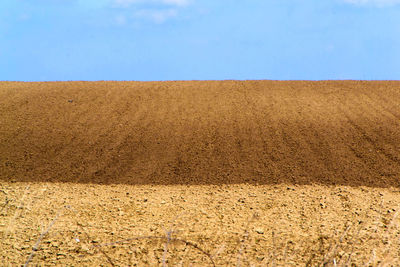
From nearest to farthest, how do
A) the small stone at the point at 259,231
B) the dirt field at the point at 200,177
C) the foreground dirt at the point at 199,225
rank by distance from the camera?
the foreground dirt at the point at 199,225, the dirt field at the point at 200,177, the small stone at the point at 259,231

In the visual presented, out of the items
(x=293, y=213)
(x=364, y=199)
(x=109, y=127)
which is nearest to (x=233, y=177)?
(x=293, y=213)

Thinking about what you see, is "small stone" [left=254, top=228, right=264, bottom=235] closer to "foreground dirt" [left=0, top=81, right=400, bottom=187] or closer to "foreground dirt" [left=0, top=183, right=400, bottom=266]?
"foreground dirt" [left=0, top=183, right=400, bottom=266]

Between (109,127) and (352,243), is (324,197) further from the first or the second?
(109,127)

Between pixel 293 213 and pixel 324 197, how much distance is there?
35.7 inches

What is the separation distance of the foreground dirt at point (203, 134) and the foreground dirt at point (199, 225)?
505 mm

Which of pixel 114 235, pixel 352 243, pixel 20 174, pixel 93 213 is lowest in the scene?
pixel 352 243

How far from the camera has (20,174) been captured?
6492mm

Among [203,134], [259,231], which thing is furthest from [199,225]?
[203,134]

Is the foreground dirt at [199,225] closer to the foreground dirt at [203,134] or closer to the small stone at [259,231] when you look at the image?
the small stone at [259,231]

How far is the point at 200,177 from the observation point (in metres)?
6.16

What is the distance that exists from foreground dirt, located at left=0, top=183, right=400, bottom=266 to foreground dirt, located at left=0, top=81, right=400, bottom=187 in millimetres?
505

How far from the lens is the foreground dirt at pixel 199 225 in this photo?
3.86 m

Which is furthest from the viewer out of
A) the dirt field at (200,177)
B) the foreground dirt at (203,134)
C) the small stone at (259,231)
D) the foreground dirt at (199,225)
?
the foreground dirt at (203,134)

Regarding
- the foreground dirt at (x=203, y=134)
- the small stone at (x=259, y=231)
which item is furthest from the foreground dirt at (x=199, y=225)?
the foreground dirt at (x=203, y=134)
